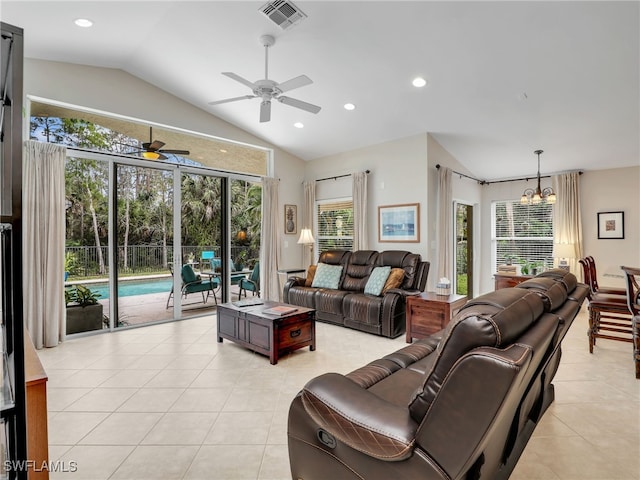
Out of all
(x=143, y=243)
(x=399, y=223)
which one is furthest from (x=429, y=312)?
(x=143, y=243)

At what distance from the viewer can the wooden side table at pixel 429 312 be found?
3.73 meters

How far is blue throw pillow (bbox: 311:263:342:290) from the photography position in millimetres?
5262

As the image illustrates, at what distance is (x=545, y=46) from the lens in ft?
10.4

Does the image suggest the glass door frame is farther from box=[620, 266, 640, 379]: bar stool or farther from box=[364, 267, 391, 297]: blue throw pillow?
box=[620, 266, 640, 379]: bar stool

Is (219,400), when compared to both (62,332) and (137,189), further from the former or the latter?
(137,189)

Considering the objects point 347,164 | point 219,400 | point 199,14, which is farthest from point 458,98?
point 219,400

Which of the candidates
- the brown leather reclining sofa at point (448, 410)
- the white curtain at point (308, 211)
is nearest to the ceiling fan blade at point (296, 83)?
the brown leather reclining sofa at point (448, 410)

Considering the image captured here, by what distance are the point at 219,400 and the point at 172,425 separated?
41 centimetres

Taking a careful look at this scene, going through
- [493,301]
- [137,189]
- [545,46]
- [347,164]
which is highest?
[545,46]

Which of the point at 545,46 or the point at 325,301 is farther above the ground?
the point at 545,46

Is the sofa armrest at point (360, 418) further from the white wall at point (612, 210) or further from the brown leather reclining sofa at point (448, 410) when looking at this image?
the white wall at point (612, 210)

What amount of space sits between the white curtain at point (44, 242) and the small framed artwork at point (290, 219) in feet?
11.9

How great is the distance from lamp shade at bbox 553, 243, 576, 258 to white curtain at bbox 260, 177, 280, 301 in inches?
191

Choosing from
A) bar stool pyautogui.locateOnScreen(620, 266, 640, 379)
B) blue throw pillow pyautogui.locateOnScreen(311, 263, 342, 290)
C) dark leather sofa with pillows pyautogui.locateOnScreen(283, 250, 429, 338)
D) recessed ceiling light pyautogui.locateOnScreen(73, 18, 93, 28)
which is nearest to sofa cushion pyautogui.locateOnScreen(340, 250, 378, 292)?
dark leather sofa with pillows pyautogui.locateOnScreen(283, 250, 429, 338)
